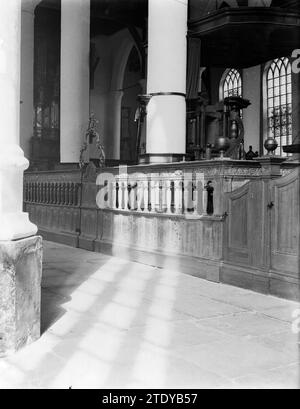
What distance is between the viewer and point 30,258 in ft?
12.1

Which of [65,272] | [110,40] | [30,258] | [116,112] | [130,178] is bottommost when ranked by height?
[65,272]

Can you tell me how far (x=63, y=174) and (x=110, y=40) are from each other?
41.9 ft

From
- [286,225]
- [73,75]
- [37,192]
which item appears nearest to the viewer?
[286,225]

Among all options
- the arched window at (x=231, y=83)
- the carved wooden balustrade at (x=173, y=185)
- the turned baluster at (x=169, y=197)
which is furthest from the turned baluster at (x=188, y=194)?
the arched window at (x=231, y=83)

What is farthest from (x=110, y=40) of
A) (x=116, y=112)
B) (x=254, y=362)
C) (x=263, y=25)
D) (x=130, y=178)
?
(x=254, y=362)

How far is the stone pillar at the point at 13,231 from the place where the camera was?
11.4 ft

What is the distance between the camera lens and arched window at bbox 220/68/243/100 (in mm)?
19656

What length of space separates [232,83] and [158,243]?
1409 cm

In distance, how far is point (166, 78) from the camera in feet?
30.5

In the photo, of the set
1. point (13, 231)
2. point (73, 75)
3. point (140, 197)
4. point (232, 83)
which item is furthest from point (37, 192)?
point (232, 83)

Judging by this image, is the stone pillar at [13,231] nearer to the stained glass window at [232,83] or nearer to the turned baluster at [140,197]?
the turned baluster at [140,197]

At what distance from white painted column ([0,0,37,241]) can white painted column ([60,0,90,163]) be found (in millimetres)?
8990

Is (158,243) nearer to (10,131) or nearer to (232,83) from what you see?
(10,131)
